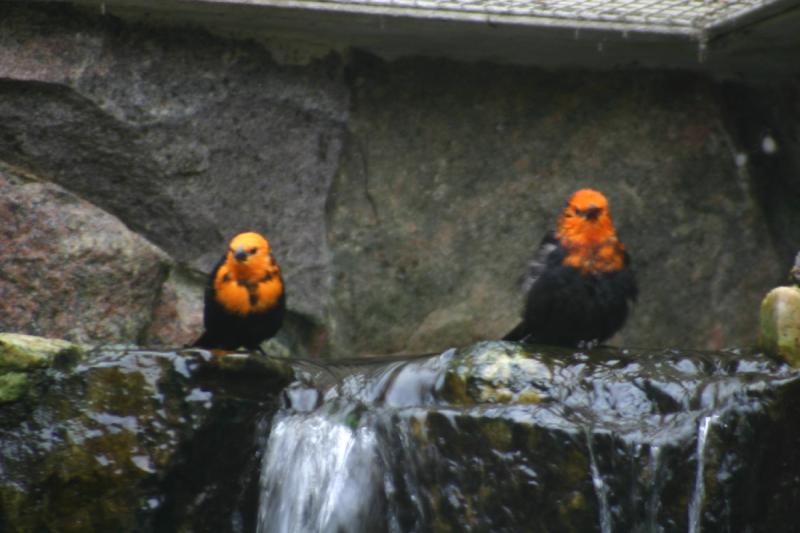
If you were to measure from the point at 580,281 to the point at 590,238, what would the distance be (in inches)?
6.5

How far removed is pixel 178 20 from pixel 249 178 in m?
0.69

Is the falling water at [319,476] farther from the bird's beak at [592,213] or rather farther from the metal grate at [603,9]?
the metal grate at [603,9]

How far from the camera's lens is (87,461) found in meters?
3.92

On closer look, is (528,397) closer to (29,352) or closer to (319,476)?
(319,476)

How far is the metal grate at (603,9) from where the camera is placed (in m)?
4.93

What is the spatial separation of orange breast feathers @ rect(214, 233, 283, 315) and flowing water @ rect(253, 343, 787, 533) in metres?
0.57

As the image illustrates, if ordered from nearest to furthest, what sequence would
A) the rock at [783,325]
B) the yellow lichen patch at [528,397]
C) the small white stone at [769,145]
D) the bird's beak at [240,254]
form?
1. the yellow lichen patch at [528,397]
2. the rock at [783,325]
3. the bird's beak at [240,254]
4. the small white stone at [769,145]

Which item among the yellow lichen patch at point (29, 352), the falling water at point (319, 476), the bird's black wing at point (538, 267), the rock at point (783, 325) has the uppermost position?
the bird's black wing at point (538, 267)

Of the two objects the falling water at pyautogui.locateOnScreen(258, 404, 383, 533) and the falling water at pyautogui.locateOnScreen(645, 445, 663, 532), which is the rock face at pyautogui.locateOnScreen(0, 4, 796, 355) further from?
the falling water at pyautogui.locateOnScreen(645, 445, 663, 532)

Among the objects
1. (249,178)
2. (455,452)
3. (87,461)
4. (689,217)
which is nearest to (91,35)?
(249,178)

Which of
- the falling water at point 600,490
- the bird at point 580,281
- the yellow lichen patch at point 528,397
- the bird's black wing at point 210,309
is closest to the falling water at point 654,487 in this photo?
the falling water at point 600,490

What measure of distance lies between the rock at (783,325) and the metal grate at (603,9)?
1.42m

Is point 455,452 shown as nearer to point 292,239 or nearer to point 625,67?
point 292,239

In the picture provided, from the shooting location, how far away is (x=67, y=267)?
487cm
